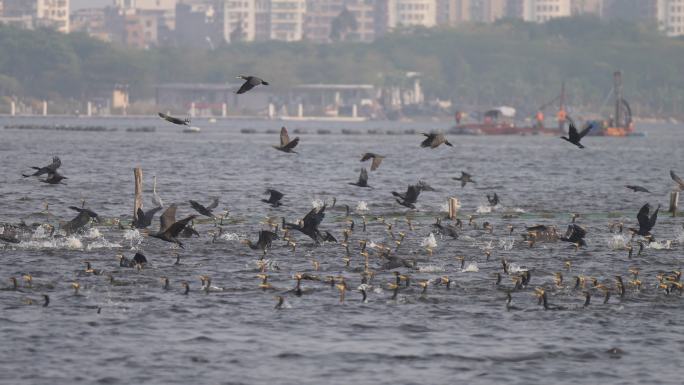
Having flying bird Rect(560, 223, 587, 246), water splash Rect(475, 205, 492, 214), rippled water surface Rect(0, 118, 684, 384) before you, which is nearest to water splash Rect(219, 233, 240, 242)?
rippled water surface Rect(0, 118, 684, 384)

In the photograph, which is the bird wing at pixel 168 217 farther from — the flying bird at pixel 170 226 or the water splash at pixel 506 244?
the water splash at pixel 506 244

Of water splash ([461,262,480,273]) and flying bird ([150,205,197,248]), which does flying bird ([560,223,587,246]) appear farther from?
flying bird ([150,205,197,248])

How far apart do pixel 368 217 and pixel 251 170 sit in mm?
39381

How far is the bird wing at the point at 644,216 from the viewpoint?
37.0 meters

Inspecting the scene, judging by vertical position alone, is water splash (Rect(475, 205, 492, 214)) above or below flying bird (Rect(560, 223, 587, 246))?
below

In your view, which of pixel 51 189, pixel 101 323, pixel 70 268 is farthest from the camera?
pixel 51 189

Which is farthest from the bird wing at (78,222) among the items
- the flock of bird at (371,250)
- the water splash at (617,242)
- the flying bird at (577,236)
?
the water splash at (617,242)

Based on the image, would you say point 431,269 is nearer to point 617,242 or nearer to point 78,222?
point 617,242

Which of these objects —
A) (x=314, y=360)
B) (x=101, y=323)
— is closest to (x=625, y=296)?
(x=314, y=360)

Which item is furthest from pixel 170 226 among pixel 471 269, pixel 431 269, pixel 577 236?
pixel 577 236

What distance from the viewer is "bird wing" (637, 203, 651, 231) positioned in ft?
121

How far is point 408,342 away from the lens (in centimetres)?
2658

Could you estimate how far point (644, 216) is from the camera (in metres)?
37.7

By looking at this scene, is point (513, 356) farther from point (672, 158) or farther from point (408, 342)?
point (672, 158)
